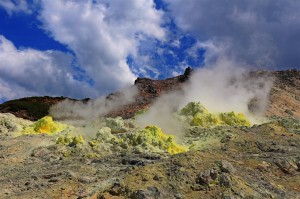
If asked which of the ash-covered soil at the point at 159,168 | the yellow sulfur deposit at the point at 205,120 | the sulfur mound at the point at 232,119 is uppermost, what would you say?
the sulfur mound at the point at 232,119

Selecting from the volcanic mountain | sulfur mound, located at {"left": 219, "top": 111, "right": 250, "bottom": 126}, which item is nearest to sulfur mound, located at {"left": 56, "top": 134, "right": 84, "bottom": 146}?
sulfur mound, located at {"left": 219, "top": 111, "right": 250, "bottom": 126}

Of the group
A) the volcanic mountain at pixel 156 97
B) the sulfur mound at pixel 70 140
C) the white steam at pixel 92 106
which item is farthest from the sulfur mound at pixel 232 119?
the white steam at pixel 92 106

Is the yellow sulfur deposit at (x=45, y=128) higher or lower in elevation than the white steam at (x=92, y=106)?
lower

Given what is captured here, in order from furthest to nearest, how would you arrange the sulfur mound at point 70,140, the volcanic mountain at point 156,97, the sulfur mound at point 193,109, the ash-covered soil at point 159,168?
1. the volcanic mountain at point 156,97
2. the sulfur mound at point 193,109
3. the sulfur mound at point 70,140
4. the ash-covered soil at point 159,168

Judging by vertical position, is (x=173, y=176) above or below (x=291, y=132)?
below

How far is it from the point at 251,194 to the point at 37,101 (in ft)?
94.2

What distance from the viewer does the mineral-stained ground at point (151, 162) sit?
9.94 m

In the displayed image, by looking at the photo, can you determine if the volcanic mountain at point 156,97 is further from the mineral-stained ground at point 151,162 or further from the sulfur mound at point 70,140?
the sulfur mound at point 70,140

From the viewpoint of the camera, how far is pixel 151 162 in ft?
39.0

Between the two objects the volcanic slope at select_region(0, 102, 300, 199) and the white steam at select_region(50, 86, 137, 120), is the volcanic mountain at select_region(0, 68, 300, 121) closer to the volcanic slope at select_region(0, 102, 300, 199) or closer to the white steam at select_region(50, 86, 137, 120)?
the white steam at select_region(50, 86, 137, 120)

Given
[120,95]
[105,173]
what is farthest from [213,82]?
[105,173]

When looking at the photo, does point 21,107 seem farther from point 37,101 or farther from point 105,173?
point 105,173

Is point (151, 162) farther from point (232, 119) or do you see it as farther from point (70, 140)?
point (232, 119)

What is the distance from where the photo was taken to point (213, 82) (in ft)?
91.5
